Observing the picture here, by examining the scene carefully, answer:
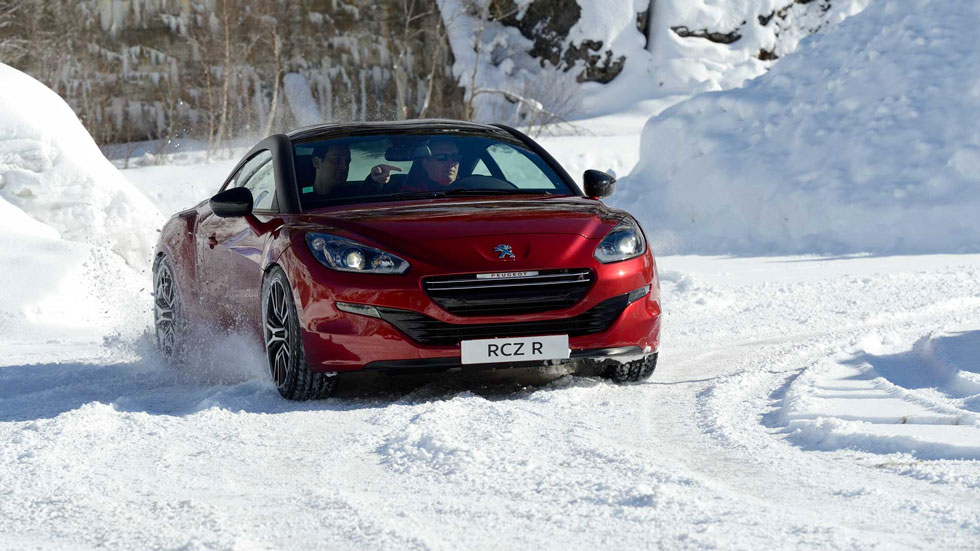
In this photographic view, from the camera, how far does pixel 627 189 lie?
1672 cm

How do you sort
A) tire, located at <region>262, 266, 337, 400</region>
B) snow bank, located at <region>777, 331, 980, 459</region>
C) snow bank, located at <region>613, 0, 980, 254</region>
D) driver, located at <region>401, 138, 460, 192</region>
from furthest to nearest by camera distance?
snow bank, located at <region>613, 0, 980, 254</region> → driver, located at <region>401, 138, 460, 192</region> → tire, located at <region>262, 266, 337, 400</region> → snow bank, located at <region>777, 331, 980, 459</region>

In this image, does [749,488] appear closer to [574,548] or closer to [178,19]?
[574,548]

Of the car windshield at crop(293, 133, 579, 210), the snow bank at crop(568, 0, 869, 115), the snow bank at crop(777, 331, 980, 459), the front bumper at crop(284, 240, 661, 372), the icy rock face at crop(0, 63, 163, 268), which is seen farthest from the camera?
the snow bank at crop(568, 0, 869, 115)

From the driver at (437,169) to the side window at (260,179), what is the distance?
700 millimetres

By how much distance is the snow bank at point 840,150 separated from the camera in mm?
13742

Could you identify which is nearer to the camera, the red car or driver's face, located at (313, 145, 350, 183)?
the red car

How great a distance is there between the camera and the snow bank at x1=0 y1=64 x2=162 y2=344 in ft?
33.1

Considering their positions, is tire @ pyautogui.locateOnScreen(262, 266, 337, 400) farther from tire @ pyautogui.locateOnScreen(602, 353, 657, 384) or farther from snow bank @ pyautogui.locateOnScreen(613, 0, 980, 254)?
snow bank @ pyautogui.locateOnScreen(613, 0, 980, 254)

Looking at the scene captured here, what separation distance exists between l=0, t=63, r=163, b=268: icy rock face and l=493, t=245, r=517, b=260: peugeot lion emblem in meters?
6.25

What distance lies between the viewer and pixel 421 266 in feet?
19.2

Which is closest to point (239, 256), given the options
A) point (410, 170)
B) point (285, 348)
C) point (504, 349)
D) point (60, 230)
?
point (285, 348)

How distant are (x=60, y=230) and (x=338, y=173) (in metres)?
5.34

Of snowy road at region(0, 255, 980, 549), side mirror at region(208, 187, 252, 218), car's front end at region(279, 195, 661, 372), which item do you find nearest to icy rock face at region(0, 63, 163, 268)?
snowy road at region(0, 255, 980, 549)

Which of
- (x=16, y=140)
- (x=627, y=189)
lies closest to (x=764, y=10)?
(x=627, y=189)
